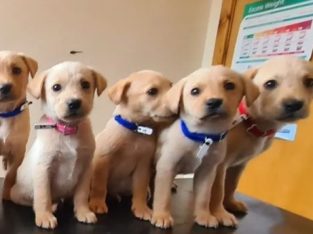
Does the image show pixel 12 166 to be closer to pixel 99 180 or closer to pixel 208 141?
pixel 99 180

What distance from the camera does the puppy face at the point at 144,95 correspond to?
35.4 inches

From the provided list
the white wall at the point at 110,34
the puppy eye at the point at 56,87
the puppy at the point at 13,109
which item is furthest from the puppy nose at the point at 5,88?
the white wall at the point at 110,34

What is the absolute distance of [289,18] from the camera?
1.68 metres

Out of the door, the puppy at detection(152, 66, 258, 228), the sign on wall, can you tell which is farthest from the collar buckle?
the door

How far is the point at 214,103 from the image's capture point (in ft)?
2.57

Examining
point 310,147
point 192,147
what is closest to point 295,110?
point 192,147

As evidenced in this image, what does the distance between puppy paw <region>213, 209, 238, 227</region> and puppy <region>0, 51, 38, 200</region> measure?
44cm

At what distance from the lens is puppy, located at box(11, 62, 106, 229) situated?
Answer: 82 centimetres

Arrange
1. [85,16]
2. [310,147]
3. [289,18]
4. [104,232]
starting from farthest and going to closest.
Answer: [85,16]
[289,18]
[310,147]
[104,232]

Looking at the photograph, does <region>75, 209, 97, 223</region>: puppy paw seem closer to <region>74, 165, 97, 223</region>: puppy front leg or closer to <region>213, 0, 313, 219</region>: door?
<region>74, 165, 97, 223</region>: puppy front leg

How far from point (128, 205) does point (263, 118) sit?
0.35 metres

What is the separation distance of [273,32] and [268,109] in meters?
0.95

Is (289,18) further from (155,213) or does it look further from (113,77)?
(155,213)

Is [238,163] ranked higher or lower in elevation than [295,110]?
lower
